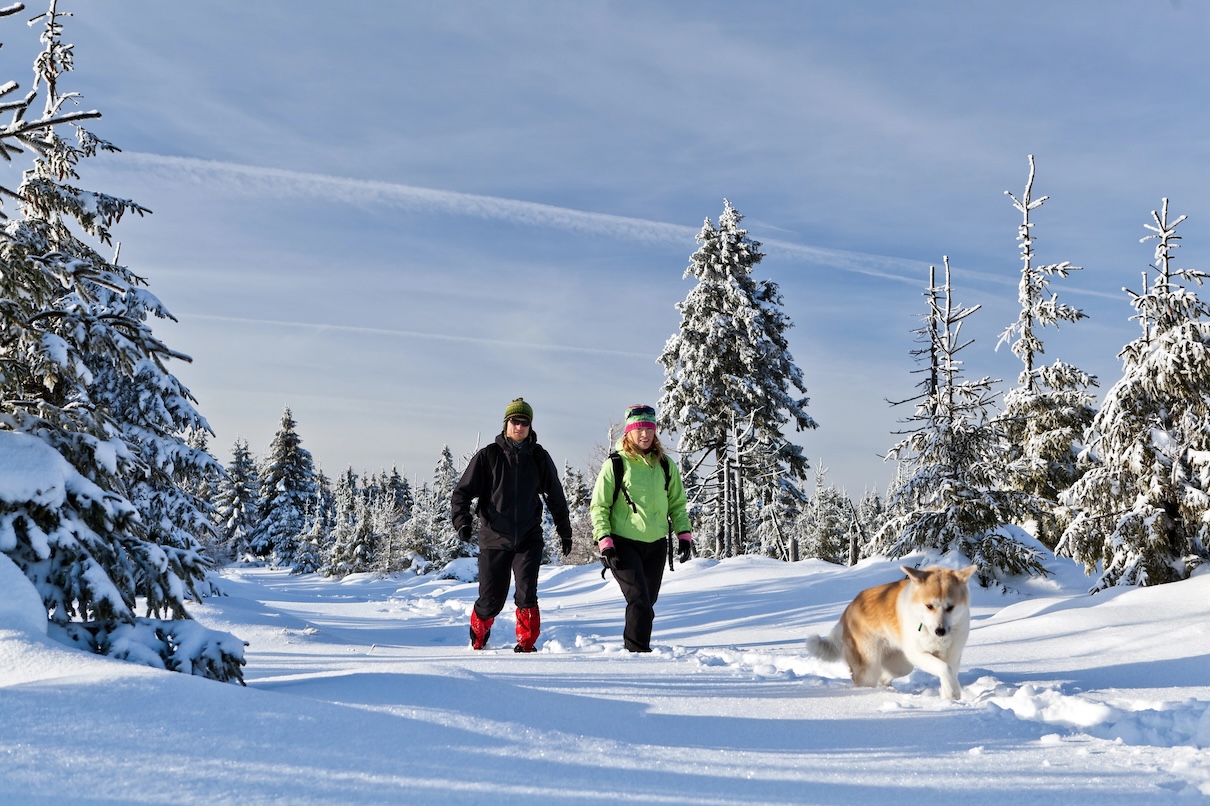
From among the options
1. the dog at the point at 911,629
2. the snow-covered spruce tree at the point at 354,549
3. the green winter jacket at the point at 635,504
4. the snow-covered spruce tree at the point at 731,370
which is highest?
the snow-covered spruce tree at the point at 731,370

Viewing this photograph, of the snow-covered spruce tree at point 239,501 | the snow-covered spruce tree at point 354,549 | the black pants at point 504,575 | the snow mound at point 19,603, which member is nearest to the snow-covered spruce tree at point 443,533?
the snow-covered spruce tree at point 354,549

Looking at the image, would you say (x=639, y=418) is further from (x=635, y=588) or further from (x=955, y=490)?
(x=955, y=490)

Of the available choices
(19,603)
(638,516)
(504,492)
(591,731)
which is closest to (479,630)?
(504,492)

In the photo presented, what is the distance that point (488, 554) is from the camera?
7246mm

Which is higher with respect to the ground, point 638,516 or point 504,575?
point 638,516

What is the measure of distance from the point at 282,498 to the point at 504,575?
49.7 m

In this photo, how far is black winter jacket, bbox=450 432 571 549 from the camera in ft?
23.5

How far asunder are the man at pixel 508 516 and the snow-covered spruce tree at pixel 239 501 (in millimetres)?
50454

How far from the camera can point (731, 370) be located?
26.5 meters

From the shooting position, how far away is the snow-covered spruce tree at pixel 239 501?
54091 mm

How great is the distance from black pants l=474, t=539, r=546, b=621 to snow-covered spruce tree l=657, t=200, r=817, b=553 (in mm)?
18605

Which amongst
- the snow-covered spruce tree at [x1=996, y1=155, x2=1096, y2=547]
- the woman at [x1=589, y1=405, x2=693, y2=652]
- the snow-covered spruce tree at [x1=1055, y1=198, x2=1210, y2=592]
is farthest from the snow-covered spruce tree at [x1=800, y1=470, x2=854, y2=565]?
the woman at [x1=589, y1=405, x2=693, y2=652]

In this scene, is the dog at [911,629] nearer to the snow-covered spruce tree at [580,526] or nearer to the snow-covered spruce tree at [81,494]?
the snow-covered spruce tree at [81,494]

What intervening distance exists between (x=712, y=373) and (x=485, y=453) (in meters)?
19.6
